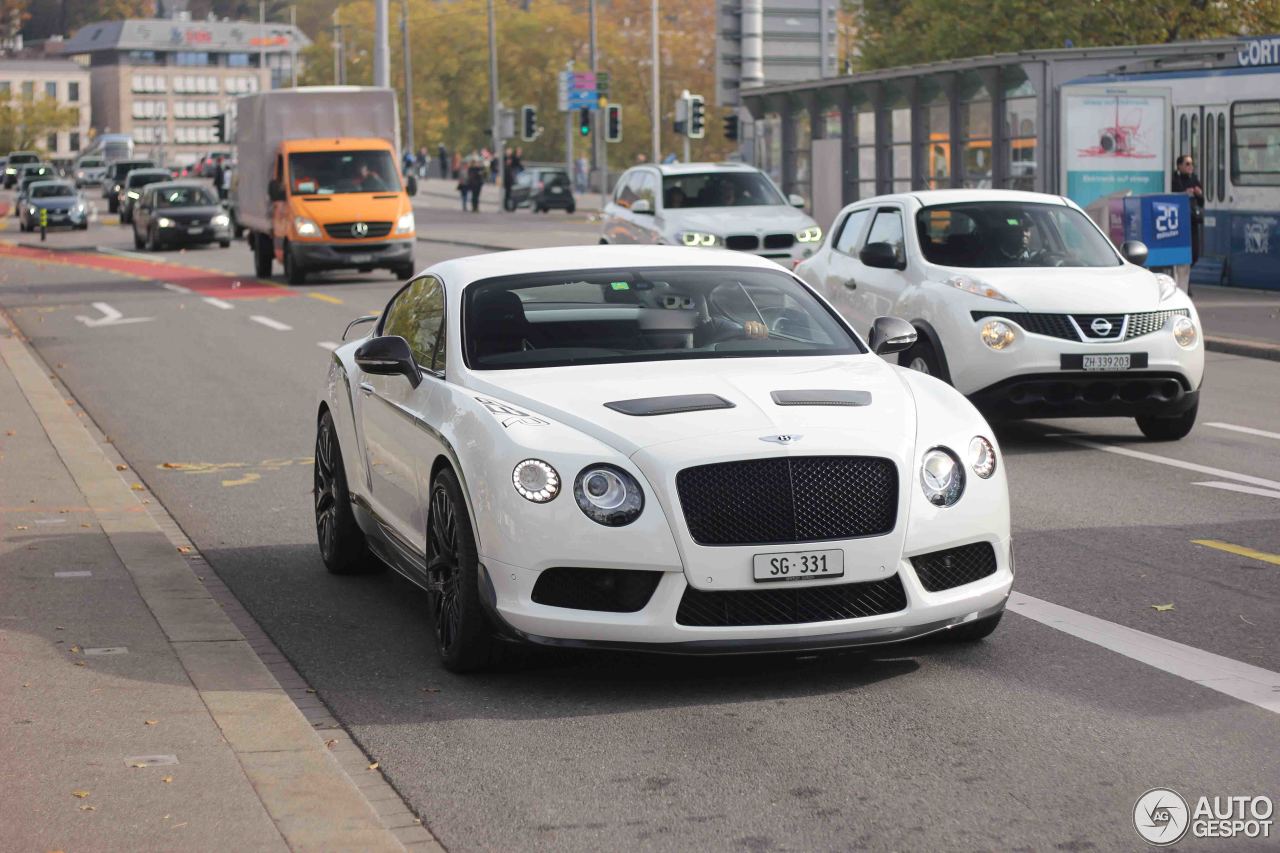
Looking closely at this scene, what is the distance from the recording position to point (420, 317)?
8.37m

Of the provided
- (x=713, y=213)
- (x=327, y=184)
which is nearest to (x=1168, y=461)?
(x=713, y=213)

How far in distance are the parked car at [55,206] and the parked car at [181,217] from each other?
12.0 m

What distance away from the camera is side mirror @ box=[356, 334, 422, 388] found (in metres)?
7.72

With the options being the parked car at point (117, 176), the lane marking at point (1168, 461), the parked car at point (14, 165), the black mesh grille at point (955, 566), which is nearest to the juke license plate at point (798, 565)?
the black mesh grille at point (955, 566)

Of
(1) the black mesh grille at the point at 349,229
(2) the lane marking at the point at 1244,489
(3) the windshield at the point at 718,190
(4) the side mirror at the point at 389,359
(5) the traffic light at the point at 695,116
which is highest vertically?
(5) the traffic light at the point at 695,116

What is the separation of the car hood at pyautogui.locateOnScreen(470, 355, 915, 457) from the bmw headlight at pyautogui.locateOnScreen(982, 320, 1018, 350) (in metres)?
5.08

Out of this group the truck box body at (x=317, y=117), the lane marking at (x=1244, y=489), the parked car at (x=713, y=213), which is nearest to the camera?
the lane marking at (x=1244, y=489)

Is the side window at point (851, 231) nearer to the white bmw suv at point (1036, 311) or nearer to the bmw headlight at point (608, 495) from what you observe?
the white bmw suv at point (1036, 311)

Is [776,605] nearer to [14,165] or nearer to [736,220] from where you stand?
[736,220]

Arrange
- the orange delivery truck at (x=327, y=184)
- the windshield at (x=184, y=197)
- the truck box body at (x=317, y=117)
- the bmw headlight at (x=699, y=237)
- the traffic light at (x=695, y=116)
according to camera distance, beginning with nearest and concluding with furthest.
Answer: the bmw headlight at (x=699, y=237), the orange delivery truck at (x=327, y=184), the truck box body at (x=317, y=117), the windshield at (x=184, y=197), the traffic light at (x=695, y=116)

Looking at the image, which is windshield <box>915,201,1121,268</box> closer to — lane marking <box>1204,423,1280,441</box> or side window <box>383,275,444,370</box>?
lane marking <box>1204,423,1280,441</box>

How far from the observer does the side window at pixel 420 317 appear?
315 inches

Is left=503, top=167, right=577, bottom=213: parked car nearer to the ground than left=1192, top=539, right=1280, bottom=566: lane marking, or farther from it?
farther from it

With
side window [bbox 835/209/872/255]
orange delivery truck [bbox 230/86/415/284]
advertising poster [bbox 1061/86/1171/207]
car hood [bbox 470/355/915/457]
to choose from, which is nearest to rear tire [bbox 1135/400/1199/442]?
side window [bbox 835/209/872/255]
